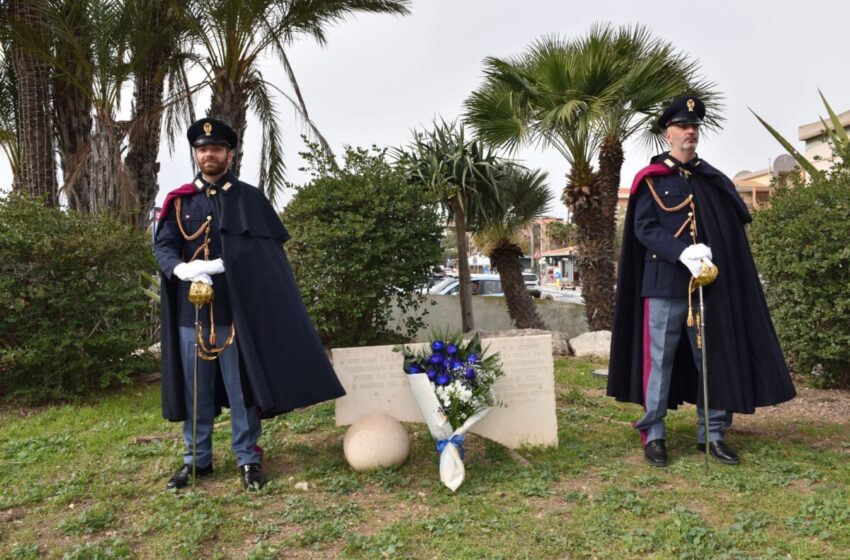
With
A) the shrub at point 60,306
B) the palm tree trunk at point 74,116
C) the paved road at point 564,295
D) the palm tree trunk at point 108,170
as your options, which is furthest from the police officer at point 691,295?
the paved road at point 564,295

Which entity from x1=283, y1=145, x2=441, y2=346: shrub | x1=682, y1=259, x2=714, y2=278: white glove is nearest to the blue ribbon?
x1=682, y1=259, x2=714, y2=278: white glove

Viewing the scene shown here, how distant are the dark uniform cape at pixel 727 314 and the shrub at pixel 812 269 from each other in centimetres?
216

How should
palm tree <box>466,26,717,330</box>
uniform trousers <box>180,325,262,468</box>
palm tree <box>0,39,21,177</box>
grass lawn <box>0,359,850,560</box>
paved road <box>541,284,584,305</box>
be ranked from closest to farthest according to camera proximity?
grass lawn <box>0,359,850,560</box> → uniform trousers <box>180,325,262,468</box> → palm tree <box>466,26,717,330</box> → palm tree <box>0,39,21,177</box> → paved road <box>541,284,584,305</box>

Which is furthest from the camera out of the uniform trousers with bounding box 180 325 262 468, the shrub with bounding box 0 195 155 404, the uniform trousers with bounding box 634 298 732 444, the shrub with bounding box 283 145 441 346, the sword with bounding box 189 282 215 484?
the shrub with bounding box 283 145 441 346

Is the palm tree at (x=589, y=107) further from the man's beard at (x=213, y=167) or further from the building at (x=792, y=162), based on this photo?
the man's beard at (x=213, y=167)

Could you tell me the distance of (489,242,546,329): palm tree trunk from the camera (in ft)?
36.6

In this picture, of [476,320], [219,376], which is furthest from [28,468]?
[476,320]

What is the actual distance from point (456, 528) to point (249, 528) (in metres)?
1.00

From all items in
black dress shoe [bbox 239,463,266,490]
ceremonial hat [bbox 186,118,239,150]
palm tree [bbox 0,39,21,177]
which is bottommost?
black dress shoe [bbox 239,463,266,490]

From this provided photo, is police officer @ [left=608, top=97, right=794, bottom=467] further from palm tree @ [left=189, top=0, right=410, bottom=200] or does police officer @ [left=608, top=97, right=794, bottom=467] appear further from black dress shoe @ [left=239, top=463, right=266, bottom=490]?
palm tree @ [left=189, top=0, right=410, bottom=200]

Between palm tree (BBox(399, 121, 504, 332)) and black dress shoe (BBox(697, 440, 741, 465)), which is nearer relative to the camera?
black dress shoe (BBox(697, 440, 741, 465))

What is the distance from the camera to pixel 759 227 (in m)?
6.52

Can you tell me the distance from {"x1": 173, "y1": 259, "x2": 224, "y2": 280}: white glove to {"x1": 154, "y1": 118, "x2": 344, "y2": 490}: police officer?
1.4 inches

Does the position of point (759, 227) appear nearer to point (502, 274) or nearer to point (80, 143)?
point (502, 274)
